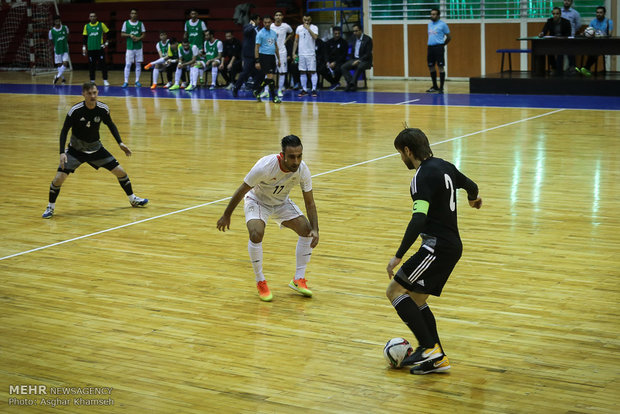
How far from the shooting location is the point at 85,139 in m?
10.2

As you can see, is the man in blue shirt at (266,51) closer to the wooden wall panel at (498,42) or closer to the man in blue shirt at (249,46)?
the man in blue shirt at (249,46)

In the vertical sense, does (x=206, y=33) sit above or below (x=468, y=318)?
above

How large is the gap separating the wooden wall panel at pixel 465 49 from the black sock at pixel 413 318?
19927mm

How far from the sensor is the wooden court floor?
519 cm

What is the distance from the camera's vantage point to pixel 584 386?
16.6 ft

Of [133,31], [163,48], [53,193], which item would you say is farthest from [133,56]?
[53,193]

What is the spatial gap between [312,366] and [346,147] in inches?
355

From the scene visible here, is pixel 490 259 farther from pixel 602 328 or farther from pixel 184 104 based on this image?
pixel 184 104

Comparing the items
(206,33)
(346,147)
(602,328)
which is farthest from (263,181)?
(206,33)

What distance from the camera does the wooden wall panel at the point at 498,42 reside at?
922 inches

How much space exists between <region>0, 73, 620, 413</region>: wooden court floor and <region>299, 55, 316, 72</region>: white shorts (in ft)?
28.5

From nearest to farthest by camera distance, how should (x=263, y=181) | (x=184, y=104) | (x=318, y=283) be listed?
(x=263, y=181), (x=318, y=283), (x=184, y=104)

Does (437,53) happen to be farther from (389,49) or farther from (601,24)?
(389,49)

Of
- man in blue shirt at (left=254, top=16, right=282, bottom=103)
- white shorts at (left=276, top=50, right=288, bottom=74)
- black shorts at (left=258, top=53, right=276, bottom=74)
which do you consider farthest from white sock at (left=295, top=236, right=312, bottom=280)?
white shorts at (left=276, top=50, right=288, bottom=74)
